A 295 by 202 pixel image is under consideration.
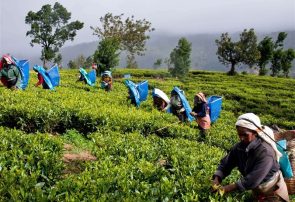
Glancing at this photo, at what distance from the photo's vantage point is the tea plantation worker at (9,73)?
1339 cm

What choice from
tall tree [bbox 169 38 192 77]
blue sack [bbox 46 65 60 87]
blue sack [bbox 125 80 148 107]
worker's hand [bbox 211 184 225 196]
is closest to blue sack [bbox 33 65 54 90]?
blue sack [bbox 46 65 60 87]

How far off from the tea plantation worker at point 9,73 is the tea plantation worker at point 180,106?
5.73 meters

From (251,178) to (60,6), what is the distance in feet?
213

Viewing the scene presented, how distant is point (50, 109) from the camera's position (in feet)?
32.7

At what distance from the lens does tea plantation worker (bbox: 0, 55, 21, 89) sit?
13.4 m

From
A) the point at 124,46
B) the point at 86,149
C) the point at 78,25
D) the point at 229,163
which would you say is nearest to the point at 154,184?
the point at 229,163

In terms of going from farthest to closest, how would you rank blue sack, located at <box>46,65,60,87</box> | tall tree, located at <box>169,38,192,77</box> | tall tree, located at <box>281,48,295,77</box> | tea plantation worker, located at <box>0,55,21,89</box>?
tall tree, located at <box>281,48,295,77</box> < tall tree, located at <box>169,38,192,77</box> < blue sack, located at <box>46,65,60,87</box> < tea plantation worker, located at <box>0,55,21,89</box>

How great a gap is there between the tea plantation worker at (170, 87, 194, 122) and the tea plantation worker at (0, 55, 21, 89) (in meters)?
5.73

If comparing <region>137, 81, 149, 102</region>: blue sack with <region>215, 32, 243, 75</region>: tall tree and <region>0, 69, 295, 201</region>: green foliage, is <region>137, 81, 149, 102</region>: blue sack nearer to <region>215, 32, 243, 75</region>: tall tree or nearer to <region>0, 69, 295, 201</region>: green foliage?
<region>0, 69, 295, 201</region>: green foliage

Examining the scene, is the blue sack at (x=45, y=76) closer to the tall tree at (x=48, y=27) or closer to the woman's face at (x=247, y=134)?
the woman's face at (x=247, y=134)

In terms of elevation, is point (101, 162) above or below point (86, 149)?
above

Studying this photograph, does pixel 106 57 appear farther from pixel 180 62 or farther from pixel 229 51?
pixel 229 51

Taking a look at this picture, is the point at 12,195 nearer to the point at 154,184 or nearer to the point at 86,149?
the point at 154,184

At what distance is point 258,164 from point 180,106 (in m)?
8.79
